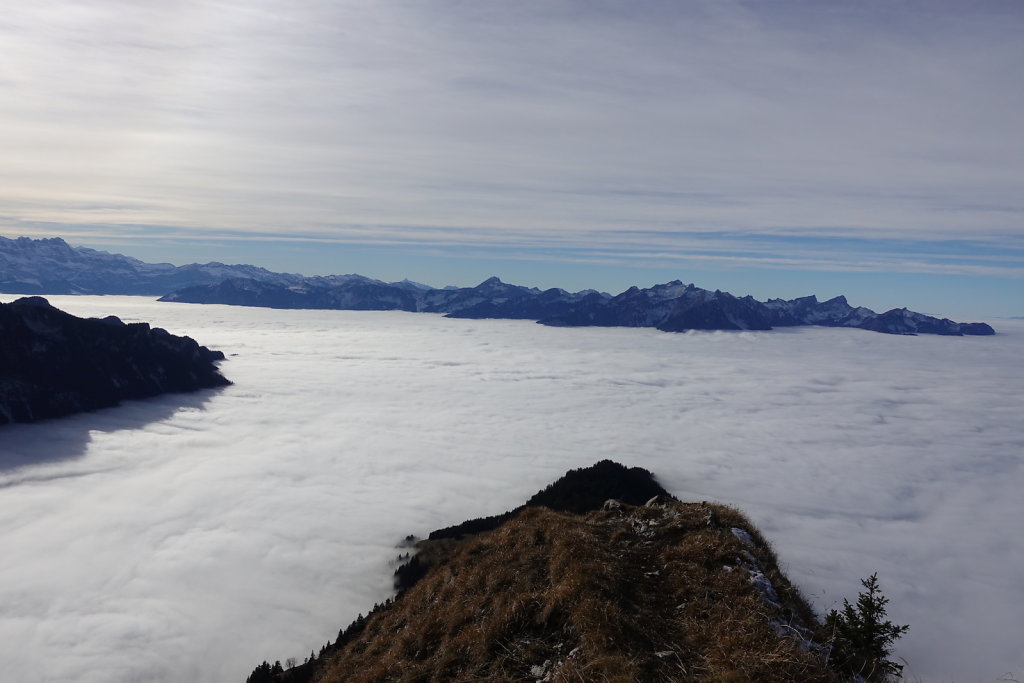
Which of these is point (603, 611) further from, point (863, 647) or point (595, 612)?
point (863, 647)

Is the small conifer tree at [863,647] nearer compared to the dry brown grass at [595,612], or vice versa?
A: the dry brown grass at [595,612]

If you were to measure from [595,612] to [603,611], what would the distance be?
0.32 metres

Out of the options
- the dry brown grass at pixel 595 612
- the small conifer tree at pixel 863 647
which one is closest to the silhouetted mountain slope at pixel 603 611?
the dry brown grass at pixel 595 612

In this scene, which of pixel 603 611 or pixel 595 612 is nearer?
pixel 595 612

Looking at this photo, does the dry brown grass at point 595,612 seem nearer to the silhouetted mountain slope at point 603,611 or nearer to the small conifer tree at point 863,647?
the silhouetted mountain slope at point 603,611

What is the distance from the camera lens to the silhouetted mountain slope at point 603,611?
1558 centimetres

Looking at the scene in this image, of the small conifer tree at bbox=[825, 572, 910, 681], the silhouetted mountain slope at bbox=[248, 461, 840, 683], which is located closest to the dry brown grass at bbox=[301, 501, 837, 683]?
the silhouetted mountain slope at bbox=[248, 461, 840, 683]

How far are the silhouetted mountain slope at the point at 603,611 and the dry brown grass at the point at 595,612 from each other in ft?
0.17

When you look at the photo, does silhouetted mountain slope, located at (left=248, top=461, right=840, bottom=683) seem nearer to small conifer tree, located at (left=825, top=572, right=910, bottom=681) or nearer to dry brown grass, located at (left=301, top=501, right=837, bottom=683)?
dry brown grass, located at (left=301, top=501, right=837, bottom=683)

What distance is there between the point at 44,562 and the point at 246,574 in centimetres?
6154

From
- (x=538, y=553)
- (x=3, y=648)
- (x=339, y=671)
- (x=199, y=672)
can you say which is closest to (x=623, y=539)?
(x=538, y=553)

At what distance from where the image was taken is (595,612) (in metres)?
17.8

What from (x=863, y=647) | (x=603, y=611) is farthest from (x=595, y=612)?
(x=863, y=647)

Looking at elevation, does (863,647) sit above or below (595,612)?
below
